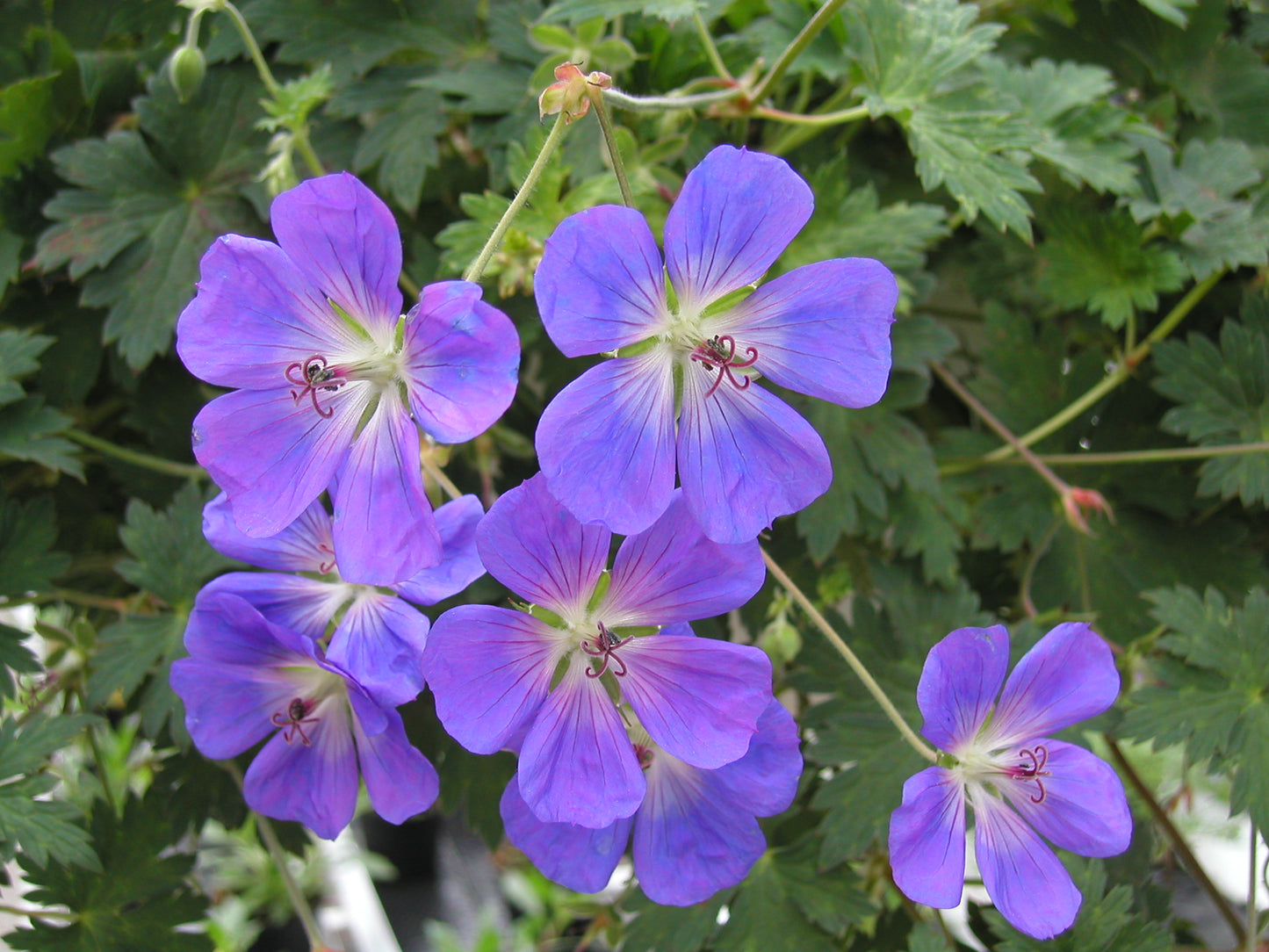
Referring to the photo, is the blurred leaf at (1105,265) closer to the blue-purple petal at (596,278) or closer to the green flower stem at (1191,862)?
the green flower stem at (1191,862)

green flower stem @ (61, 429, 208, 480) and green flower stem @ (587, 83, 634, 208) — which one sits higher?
green flower stem @ (587, 83, 634, 208)

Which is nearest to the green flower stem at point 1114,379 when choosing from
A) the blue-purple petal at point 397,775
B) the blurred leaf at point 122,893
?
the blue-purple petal at point 397,775

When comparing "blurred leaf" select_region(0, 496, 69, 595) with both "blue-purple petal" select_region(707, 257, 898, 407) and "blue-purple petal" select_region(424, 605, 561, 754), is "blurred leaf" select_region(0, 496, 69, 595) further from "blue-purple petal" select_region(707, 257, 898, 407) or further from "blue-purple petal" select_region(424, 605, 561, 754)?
"blue-purple petal" select_region(707, 257, 898, 407)

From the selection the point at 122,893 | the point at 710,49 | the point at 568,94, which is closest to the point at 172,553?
the point at 122,893

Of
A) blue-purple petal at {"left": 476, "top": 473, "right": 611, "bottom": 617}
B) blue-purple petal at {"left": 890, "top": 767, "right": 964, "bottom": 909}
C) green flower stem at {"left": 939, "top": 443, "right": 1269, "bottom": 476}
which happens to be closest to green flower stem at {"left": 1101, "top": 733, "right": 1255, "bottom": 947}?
green flower stem at {"left": 939, "top": 443, "right": 1269, "bottom": 476}

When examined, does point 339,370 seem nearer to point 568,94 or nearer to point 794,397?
point 568,94

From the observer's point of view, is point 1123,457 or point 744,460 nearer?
point 744,460
